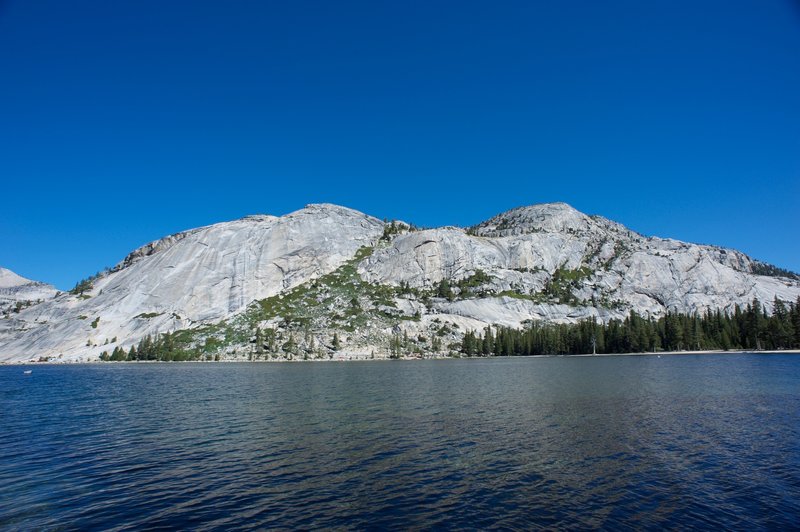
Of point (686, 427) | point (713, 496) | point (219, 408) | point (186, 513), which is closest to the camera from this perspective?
point (186, 513)

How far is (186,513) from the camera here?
78.2ft

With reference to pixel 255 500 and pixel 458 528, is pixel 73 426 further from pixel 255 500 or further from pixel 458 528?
pixel 458 528

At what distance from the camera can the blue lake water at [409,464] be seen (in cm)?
2333

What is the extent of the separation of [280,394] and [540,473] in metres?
56.5

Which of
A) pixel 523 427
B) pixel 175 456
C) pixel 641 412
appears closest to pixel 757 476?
pixel 523 427

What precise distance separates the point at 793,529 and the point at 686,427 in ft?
78.0

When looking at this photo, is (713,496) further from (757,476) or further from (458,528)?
(458,528)

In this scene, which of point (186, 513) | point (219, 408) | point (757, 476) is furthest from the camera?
point (219, 408)

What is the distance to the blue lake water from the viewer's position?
23.3 metres

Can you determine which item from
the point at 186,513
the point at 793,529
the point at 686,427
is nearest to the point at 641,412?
the point at 686,427

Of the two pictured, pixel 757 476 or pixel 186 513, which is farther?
pixel 757 476

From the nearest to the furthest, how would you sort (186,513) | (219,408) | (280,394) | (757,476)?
(186,513), (757,476), (219,408), (280,394)

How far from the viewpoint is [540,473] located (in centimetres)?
3003

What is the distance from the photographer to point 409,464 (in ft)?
106
